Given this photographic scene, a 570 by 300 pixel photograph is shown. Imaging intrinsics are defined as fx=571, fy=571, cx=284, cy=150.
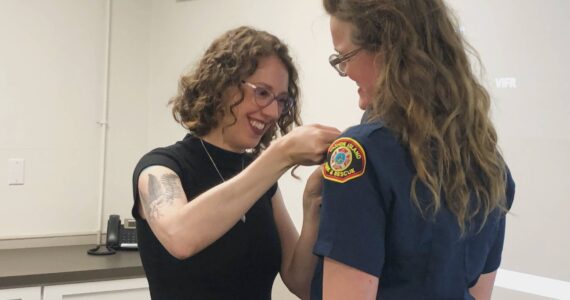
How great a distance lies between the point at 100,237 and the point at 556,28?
2456 mm

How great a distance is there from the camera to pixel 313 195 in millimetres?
1194

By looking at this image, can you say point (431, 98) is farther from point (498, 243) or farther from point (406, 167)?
point (498, 243)

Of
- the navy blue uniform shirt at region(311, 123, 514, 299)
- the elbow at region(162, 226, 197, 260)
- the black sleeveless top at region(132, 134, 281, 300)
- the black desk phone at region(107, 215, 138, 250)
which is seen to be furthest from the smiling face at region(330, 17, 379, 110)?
the black desk phone at region(107, 215, 138, 250)

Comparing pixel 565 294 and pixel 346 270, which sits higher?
pixel 346 270

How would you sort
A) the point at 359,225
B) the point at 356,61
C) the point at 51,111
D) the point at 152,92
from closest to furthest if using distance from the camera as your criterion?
the point at 359,225
the point at 356,61
the point at 51,111
the point at 152,92

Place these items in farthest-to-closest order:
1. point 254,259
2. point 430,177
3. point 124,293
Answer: point 124,293, point 254,259, point 430,177

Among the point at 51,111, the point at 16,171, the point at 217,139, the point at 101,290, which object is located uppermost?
the point at 217,139

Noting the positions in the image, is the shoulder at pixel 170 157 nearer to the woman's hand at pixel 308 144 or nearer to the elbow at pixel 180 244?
the elbow at pixel 180 244

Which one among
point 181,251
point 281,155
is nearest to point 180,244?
point 181,251

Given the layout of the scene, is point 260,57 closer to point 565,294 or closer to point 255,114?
point 255,114

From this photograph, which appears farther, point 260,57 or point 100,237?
point 100,237

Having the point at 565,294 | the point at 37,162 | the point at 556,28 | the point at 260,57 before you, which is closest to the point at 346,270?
the point at 260,57

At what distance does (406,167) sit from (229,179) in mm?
565

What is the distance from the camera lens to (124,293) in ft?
8.29
